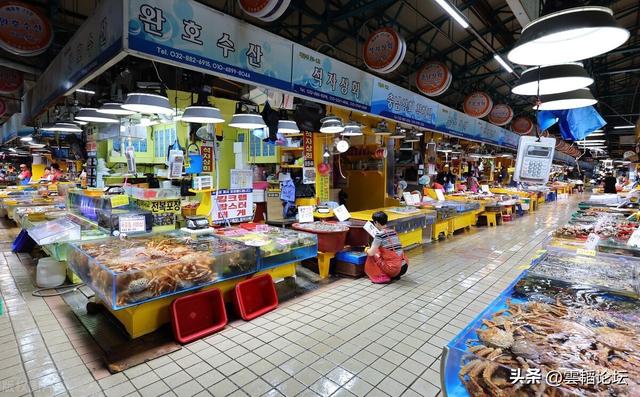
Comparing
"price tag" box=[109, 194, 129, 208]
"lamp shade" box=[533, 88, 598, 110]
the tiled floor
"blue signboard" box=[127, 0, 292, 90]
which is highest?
"blue signboard" box=[127, 0, 292, 90]

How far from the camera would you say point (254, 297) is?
440 cm

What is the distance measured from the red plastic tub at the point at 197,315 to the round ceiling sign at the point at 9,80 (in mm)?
7328

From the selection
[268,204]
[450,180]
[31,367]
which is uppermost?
[450,180]

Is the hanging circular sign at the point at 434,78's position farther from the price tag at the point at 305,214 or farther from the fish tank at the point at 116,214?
the fish tank at the point at 116,214

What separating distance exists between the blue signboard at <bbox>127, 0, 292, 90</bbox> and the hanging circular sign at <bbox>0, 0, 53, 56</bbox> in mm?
3018

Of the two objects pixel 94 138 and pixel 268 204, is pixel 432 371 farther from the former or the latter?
pixel 94 138

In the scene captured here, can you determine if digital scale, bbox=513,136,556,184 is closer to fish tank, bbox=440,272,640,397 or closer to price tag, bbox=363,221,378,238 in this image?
fish tank, bbox=440,272,640,397

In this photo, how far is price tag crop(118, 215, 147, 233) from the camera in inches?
187

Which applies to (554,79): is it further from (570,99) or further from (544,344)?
(544,344)

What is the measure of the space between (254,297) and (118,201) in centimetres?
307

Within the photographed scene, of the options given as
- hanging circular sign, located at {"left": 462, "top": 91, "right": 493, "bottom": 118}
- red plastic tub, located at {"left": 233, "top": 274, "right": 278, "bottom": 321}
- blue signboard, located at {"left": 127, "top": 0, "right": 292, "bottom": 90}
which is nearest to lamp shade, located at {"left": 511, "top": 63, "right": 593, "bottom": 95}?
blue signboard, located at {"left": 127, "top": 0, "right": 292, "bottom": 90}

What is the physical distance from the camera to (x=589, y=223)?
5.27 metres

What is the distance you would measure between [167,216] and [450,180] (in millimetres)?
11906

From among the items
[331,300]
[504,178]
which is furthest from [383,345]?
[504,178]
